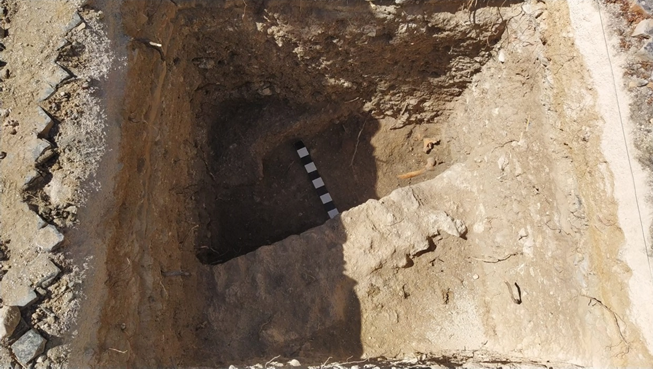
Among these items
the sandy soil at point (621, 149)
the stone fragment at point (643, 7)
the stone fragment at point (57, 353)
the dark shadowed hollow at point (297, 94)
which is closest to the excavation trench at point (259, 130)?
the dark shadowed hollow at point (297, 94)

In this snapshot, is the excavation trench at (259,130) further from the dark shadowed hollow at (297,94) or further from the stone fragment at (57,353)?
the stone fragment at (57,353)

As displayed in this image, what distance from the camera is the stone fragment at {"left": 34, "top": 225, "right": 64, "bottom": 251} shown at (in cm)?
182

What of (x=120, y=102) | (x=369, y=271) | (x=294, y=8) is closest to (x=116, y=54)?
(x=120, y=102)

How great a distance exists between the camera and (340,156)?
360 cm

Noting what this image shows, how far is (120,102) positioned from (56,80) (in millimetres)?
250

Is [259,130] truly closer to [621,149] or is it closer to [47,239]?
[47,239]

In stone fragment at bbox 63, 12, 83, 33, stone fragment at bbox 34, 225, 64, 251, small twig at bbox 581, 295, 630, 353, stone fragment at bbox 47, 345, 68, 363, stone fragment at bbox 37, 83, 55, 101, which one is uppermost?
stone fragment at bbox 63, 12, 83, 33

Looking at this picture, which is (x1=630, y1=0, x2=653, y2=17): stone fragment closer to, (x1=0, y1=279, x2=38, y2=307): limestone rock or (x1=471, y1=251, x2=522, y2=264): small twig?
(x1=471, y1=251, x2=522, y2=264): small twig

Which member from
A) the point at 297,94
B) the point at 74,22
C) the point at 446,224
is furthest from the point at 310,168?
the point at 74,22

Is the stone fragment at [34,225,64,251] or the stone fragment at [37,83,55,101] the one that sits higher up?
the stone fragment at [37,83,55,101]

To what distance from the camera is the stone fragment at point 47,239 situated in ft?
5.98

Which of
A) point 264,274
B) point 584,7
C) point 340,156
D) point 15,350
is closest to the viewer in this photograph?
point 15,350

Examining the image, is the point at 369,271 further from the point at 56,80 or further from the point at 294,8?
the point at 56,80

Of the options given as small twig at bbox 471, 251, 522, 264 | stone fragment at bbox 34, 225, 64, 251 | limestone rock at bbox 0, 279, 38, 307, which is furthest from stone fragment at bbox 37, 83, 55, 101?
small twig at bbox 471, 251, 522, 264
